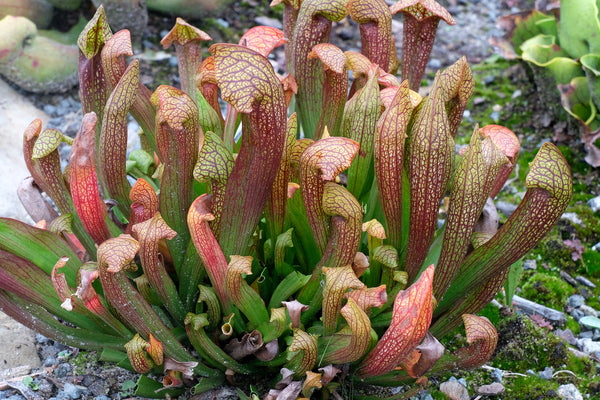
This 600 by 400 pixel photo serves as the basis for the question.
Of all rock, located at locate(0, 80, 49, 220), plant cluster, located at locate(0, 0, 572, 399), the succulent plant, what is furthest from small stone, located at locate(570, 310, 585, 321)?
the succulent plant

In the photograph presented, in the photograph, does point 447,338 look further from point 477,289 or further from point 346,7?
point 346,7

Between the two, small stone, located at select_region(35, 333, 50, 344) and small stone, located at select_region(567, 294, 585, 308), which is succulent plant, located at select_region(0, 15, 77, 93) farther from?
small stone, located at select_region(567, 294, 585, 308)

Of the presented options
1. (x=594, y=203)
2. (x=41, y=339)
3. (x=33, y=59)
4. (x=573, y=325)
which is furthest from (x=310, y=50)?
(x=33, y=59)

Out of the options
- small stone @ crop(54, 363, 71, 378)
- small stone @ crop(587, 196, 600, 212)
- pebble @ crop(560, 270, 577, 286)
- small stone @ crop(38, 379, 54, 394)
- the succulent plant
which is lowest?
small stone @ crop(54, 363, 71, 378)

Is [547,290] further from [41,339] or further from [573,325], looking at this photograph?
[41,339]

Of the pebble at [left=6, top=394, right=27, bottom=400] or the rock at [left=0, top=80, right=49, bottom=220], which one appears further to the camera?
the rock at [left=0, top=80, right=49, bottom=220]

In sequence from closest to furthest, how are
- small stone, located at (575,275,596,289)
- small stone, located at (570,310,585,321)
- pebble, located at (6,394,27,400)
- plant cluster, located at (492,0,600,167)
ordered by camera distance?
pebble, located at (6,394,27,400), small stone, located at (570,310,585,321), small stone, located at (575,275,596,289), plant cluster, located at (492,0,600,167)

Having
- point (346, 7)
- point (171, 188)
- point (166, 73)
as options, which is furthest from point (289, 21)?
point (166, 73)
